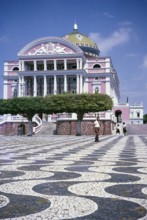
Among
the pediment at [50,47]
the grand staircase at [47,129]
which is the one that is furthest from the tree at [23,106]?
the pediment at [50,47]

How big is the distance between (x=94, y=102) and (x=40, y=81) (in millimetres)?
30908

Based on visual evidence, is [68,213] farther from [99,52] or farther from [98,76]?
[99,52]

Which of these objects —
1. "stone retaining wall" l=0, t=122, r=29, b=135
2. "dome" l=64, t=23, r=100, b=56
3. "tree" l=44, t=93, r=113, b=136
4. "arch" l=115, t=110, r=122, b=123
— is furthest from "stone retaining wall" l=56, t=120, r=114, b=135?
"dome" l=64, t=23, r=100, b=56

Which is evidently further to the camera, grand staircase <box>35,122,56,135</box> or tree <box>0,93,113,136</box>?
grand staircase <box>35,122,56,135</box>

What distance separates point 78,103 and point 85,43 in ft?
159

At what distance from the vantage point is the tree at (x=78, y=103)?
48000 millimetres

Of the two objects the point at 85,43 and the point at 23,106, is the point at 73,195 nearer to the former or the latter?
the point at 23,106

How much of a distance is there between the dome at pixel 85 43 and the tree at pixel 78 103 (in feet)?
146

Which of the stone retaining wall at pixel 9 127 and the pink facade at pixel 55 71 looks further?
the pink facade at pixel 55 71

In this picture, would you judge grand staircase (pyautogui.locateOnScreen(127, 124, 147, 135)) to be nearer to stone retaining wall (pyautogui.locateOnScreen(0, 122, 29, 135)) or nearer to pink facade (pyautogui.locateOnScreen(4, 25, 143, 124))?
pink facade (pyautogui.locateOnScreen(4, 25, 143, 124))

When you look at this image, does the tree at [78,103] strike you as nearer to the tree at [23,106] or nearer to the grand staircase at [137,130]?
the tree at [23,106]

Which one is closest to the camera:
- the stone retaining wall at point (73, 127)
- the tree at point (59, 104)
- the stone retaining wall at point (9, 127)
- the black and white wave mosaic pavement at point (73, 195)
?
the black and white wave mosaic pavement at point (73, 195)

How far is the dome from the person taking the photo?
92312 mm

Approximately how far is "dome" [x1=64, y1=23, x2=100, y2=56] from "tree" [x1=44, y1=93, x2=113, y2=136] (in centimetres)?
4456
